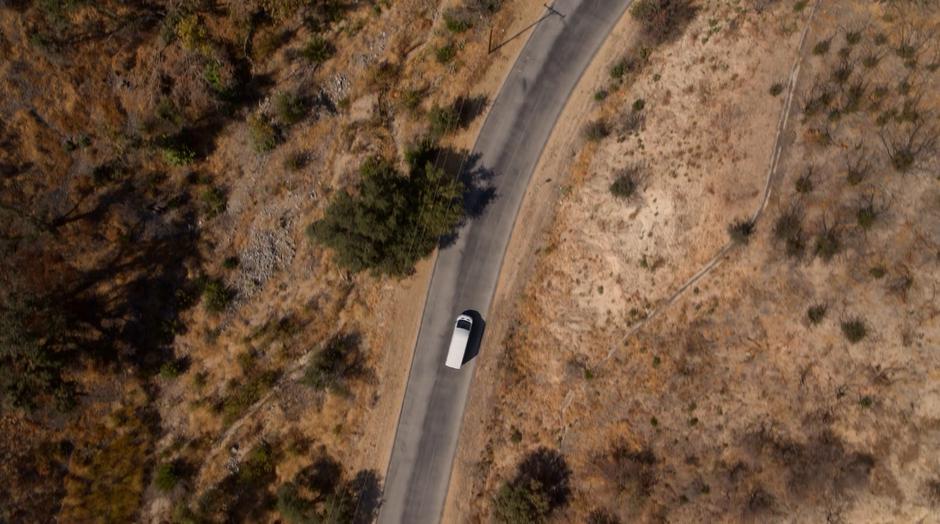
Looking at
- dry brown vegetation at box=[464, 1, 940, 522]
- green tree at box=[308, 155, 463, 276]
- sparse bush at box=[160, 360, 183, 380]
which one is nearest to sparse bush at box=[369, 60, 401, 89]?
green tree at box=[308, 155, 463, 276]

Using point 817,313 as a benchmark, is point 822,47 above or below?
above

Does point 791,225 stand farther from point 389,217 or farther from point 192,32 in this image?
point 192,32

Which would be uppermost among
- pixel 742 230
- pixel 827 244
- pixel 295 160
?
pixel 742 230

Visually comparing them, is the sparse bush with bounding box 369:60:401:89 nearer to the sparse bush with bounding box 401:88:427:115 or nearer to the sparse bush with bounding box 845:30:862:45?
the sparse bush with bounding box 401:88:427:115

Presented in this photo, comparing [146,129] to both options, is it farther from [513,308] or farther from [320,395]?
[513,308]

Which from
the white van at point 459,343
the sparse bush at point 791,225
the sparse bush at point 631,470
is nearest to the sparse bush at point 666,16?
the sparse bush at point 791,225

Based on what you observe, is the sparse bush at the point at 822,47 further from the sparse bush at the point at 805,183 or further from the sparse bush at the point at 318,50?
the sparse bush at the point at 318,50

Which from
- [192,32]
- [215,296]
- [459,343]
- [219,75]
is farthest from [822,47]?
[215,296]
